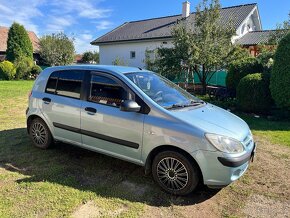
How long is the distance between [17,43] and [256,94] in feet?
87.5

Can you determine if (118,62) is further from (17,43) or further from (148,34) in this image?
(17,43)

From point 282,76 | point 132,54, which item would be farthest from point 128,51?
point 282,76

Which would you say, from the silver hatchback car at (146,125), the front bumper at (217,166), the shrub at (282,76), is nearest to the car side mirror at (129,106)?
the silver hatchback car at (146,125)

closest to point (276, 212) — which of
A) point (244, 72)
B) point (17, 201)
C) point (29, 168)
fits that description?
point (17, 201)

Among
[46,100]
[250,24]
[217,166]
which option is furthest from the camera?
[250,24]

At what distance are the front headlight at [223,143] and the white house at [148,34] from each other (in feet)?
69.0

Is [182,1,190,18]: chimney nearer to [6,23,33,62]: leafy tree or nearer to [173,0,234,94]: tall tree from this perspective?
[173,0,234,94]: tall tree

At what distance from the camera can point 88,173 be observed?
450 cm

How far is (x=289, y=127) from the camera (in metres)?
7.99

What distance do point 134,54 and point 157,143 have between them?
82.8 feet

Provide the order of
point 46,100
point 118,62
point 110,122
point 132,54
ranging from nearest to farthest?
point 110,122, point 46,100, point 118,62, point 132,54

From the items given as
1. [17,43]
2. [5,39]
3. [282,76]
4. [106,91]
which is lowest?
[106,91]

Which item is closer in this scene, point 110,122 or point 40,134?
point 110,122

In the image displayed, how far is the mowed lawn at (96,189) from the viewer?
3500 millimetres
